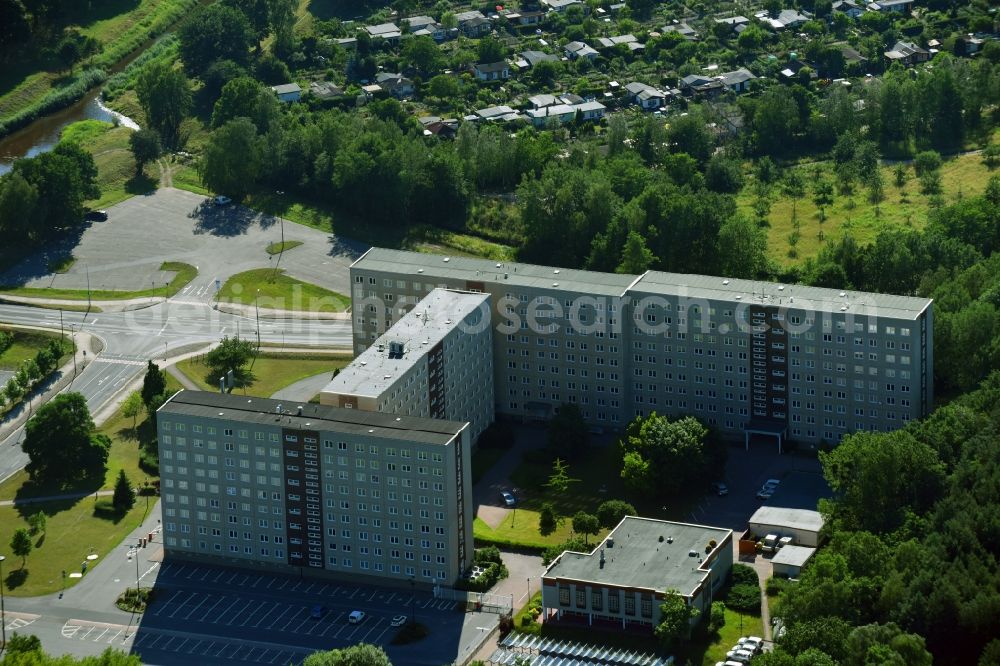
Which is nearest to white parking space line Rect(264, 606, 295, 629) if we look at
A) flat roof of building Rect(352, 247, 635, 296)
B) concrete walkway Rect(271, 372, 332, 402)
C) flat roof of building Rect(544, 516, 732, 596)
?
flat roof of building Rect(544, 516, 732, 596)

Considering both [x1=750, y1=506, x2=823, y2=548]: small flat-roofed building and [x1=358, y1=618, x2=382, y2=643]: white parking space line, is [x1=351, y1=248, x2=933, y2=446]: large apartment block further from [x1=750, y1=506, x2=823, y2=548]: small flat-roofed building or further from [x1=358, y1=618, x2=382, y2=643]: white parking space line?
[x1=358, y1=618, x2=382, y2=643]: white parking space line

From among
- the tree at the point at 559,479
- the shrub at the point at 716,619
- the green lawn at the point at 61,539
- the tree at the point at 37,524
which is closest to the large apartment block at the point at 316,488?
the green lawn at the point at 61,539

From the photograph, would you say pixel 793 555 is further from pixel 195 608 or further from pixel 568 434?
pixel 195 608

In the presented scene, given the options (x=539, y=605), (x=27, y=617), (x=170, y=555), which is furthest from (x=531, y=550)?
(x=27, y=617)

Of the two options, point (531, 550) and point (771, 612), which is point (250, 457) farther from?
point (771, 612)

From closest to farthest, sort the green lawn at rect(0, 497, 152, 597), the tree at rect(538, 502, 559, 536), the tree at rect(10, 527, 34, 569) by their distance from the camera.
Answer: the green lawn at rect(0, 497, 152, 597), the tree at rect(10, 527, 34, 569), the tree at rect(538, 502, 559, 536)

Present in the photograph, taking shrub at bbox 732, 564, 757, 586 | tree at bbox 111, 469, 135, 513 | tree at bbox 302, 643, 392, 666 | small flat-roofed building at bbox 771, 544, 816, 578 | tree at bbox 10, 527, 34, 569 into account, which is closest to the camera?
tree at bbox 302, 643, 392, 666

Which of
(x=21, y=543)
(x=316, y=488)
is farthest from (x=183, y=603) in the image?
(x=21, y=543)
